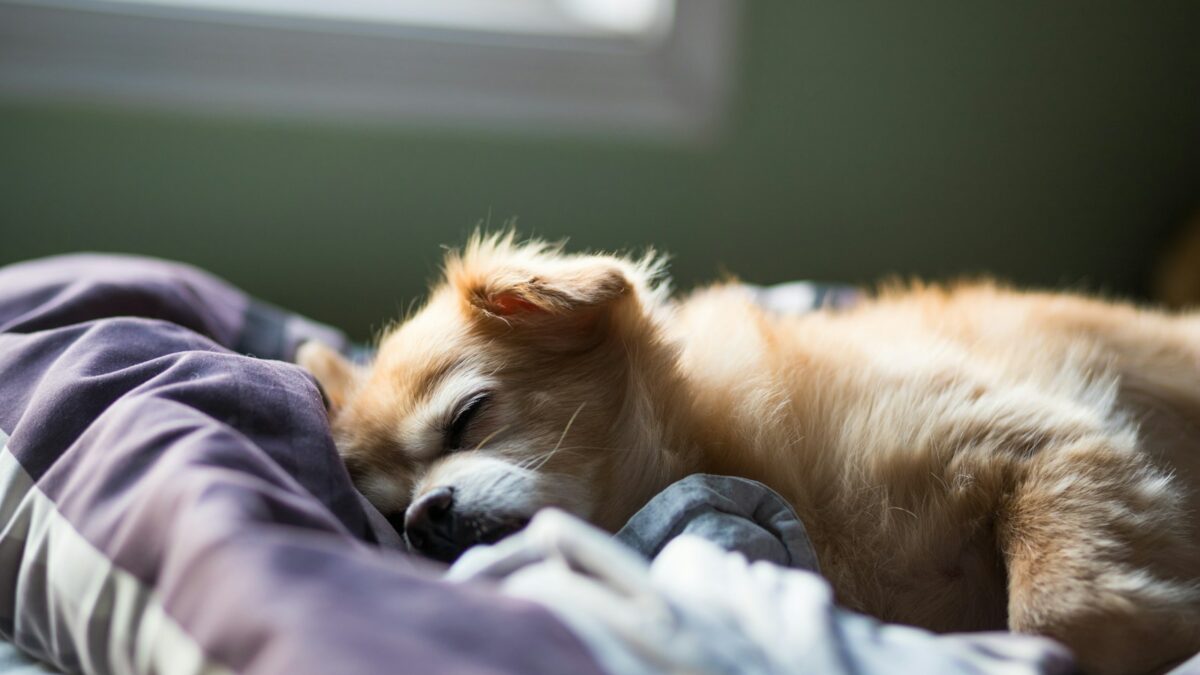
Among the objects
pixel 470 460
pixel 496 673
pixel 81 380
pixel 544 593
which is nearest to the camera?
pixel 496 673

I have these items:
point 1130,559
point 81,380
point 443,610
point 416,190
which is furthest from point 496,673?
point 416,190

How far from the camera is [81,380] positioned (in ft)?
3.53

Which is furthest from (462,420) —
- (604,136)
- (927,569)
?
(604,136)

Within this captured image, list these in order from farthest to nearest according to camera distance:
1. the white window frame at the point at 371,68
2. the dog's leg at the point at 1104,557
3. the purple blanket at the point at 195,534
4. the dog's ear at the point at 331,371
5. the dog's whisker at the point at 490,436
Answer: the white window frame at the point at 371,68, the dog's ear at the point at 331,371, the dog's whisker at the point at 490,436, the dog's leg at the point at 1104,557, the purple blanket at the point at 195,534

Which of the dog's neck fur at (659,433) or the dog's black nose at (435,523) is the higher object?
the dog's neck fur at (659,433)

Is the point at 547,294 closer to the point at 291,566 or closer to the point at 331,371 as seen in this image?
the point at 331,371

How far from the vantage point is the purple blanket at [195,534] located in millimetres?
697

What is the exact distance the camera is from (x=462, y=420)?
49.2 inches

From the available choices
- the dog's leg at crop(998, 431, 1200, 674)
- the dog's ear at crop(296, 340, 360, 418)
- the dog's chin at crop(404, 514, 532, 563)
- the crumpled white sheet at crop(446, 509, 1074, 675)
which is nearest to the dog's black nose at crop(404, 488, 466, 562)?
the dog's chin at crop(404, 514, 532, 563)

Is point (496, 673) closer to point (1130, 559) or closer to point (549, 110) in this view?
point (1130, 559)

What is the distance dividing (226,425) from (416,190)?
1.47 metres

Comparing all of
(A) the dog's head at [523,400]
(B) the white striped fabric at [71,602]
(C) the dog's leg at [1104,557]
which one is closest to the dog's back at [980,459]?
(C) the dog's leg at [1104,557]

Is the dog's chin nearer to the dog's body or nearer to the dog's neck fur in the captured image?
the dog's body

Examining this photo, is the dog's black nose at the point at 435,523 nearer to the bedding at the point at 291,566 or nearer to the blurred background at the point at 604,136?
the bedding at the point at 291,566
